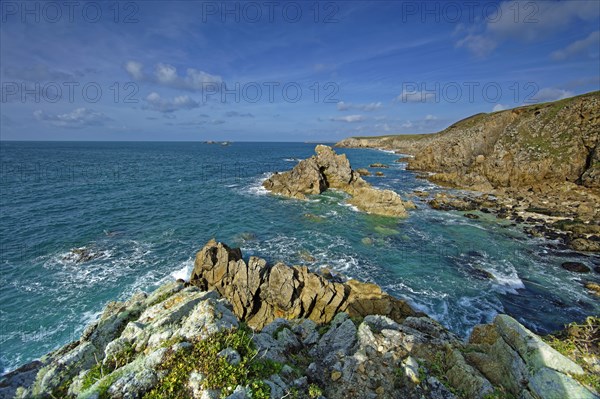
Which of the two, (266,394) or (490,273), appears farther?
(490,273)

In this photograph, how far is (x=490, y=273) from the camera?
3091 cm

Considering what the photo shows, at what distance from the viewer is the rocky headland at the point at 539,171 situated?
149ft

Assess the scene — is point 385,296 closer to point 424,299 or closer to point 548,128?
point 424,299

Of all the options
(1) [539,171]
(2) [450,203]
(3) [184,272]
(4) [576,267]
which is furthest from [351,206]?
(1) [539,171]

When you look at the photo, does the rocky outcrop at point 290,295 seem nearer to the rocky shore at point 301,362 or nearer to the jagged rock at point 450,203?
the rocky shore at point 301,362

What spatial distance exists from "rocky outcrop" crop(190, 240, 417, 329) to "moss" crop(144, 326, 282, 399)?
15.1 m

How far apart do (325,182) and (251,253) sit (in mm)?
40240

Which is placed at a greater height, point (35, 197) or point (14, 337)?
point (35, 197)

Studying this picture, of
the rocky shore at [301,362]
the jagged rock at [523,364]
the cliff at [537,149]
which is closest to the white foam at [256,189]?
the rocky shore at [301,362]

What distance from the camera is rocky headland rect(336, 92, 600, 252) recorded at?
45.5 metres

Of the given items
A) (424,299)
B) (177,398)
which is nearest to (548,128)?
(424,299)

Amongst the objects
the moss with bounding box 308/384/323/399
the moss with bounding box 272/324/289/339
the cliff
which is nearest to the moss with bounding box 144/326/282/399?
the moss with bounding box 308/384/323/399

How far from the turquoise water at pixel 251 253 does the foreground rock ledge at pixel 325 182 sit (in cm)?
414

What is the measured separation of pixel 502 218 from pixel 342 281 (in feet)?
121
